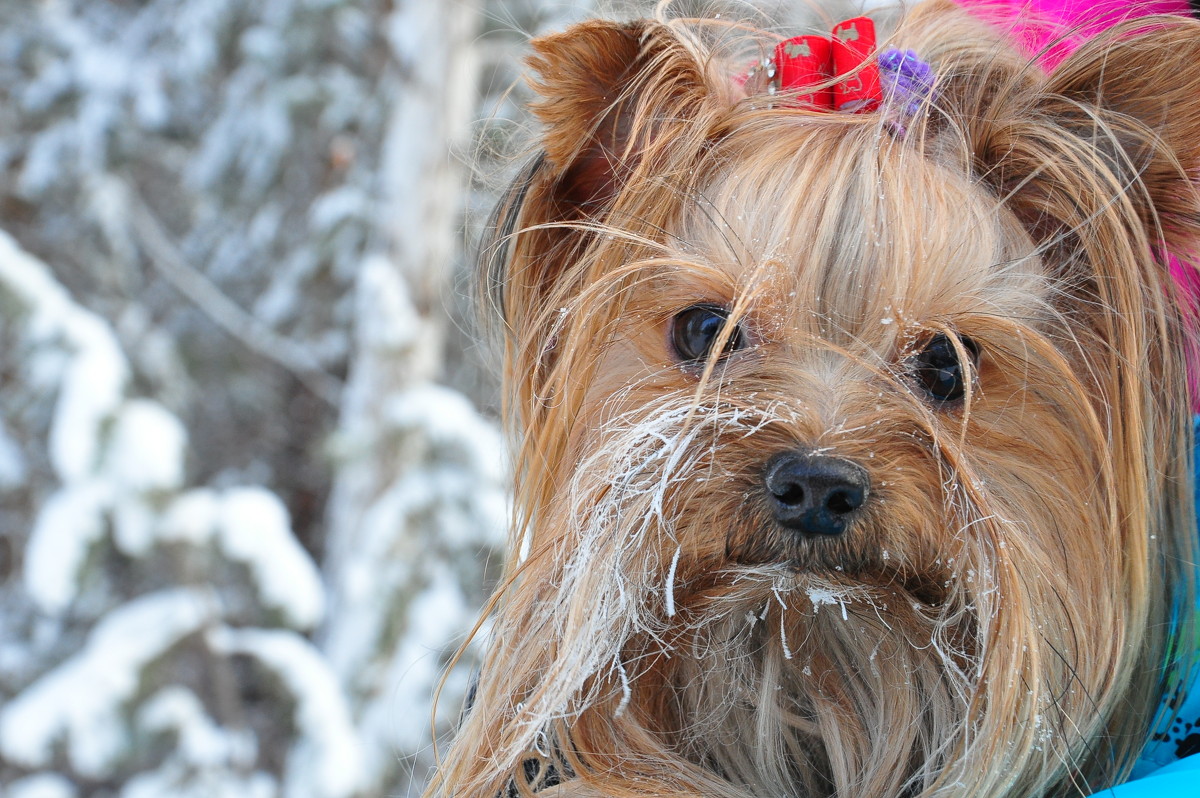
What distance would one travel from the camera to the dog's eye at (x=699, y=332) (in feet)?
3.57

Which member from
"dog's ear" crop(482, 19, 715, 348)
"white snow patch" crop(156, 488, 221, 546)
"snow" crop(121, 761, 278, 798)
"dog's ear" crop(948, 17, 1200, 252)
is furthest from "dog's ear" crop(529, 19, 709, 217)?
"snow" crop(121, 761, 278, 798)

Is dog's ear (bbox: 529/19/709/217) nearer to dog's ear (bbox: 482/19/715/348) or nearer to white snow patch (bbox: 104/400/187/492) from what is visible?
dog's ear (bbox: 482/19/715/348)

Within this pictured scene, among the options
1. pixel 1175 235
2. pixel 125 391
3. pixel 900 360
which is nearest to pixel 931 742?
pixel 900 360

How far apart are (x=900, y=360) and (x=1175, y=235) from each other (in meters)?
0.32

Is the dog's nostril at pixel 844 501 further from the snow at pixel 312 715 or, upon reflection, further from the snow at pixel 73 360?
the snow at pixel 312 715

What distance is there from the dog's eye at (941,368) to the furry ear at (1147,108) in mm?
239

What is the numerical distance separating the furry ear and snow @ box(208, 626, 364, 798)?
6.81 feet

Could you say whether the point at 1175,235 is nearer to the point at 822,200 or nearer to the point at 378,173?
the point at 822,200

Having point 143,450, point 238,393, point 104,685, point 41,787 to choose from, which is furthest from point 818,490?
point 238,393

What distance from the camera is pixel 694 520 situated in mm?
1004

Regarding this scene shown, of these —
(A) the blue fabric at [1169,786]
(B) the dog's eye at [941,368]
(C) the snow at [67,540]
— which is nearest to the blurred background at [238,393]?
(C) the snow at [67,540]

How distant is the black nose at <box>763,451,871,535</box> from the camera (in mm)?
924

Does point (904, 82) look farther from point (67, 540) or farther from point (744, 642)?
point (67, 540)

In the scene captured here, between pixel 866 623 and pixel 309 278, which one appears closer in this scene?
pixel 866 623
